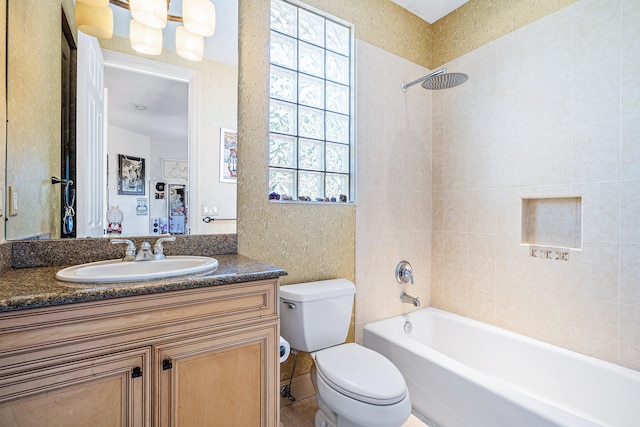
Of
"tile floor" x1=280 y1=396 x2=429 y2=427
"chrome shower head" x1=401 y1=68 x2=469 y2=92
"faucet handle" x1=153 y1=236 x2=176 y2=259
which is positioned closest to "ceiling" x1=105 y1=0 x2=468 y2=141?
"faucet handle" x1=153 y1=236 x2=176 y2=259

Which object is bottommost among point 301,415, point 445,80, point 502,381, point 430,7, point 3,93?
point 301,415

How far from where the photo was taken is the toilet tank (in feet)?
5.31

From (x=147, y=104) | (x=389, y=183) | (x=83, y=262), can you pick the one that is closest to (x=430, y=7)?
(x=389, y=183)

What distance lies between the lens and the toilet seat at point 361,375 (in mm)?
1260

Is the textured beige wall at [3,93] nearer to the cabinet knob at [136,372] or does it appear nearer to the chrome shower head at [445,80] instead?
the cabinet knob at [136,372]

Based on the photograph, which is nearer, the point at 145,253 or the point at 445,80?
the point at 145,253

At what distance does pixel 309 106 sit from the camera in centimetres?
197

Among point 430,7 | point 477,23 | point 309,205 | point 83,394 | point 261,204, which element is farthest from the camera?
point 430,7

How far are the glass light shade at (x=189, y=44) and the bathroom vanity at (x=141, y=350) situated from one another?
3.51 ft

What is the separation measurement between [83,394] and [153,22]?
150 centimetres

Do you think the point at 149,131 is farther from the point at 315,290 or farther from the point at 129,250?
the point at 315,290

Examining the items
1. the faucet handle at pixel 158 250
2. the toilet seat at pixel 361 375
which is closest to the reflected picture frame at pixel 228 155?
the faucet handle at pixel 158 250

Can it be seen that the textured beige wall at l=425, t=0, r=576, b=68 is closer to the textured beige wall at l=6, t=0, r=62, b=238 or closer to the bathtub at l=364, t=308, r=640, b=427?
the bathtub at l=364, t=308, r=640, b=427

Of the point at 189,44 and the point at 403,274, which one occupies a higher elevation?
the point at 189,44
